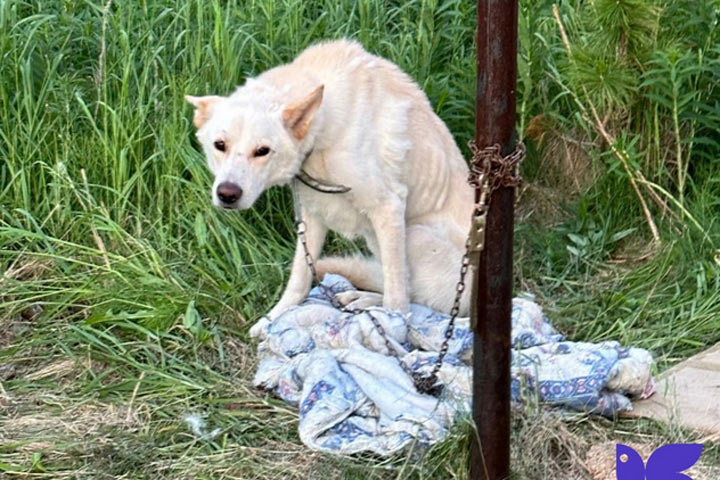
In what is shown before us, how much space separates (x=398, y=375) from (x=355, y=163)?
80cm

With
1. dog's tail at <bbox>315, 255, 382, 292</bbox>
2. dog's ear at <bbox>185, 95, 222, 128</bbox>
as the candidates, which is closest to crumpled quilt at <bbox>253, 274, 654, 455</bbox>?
dog's tail at <bbox>315, 255, 382, 292</bbox>

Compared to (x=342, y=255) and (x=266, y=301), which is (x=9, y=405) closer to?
(x=266, y=301)

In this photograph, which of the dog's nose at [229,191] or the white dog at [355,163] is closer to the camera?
the dog's nose at [229,191]

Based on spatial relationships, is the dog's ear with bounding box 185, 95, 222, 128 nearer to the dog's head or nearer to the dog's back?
the dog's head

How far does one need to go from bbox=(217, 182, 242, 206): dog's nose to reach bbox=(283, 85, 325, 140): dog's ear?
29 cm

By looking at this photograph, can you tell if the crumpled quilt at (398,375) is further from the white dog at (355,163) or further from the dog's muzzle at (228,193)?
the dog's muzzle at (228,193)

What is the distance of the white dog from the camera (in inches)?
136

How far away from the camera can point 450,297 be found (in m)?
3.94

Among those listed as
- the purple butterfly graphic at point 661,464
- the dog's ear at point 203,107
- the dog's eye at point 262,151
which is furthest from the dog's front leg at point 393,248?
the purple butterfly graphic at point 661,464

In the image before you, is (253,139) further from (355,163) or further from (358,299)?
(358,299)

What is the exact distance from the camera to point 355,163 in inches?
144

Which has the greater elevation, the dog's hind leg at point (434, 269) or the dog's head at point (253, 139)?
the dog's head at point (253, 139)

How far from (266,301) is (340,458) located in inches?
48.0

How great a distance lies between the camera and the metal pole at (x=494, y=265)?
2424 mm
